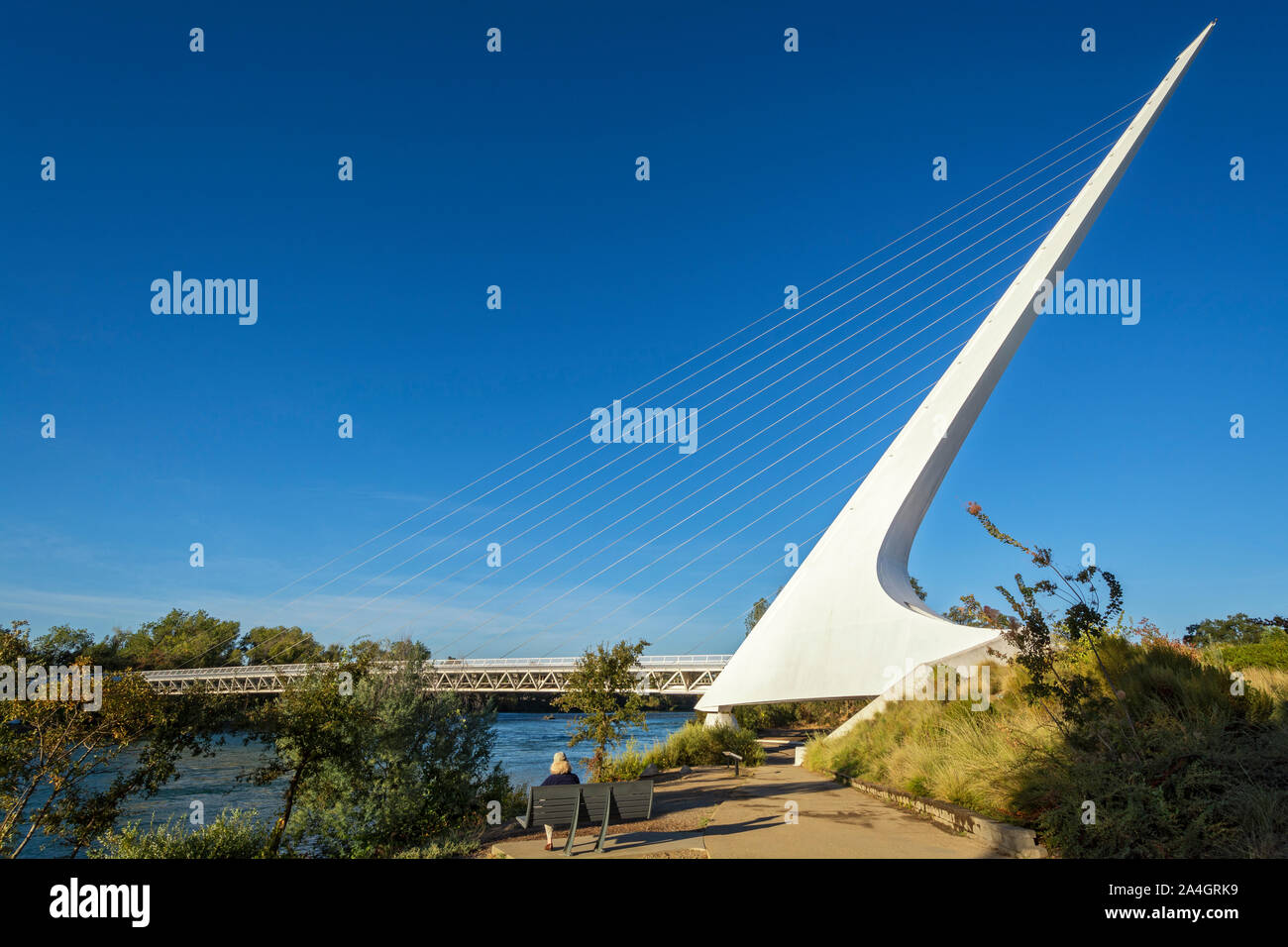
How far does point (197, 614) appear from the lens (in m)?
76.3

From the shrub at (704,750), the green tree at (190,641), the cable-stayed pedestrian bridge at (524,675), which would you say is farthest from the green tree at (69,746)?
the green tree at (190,641)

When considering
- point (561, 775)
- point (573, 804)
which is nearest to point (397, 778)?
point (561, 775)

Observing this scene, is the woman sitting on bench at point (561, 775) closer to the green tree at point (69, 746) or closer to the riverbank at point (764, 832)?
the riverbank at point (764, 832)

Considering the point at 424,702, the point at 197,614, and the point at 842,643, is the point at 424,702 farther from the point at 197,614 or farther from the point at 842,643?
the point at 197,614

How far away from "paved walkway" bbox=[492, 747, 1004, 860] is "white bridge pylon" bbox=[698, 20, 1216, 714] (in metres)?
5.14

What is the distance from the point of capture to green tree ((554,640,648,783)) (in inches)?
530

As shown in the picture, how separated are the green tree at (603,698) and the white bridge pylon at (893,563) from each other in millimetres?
4459

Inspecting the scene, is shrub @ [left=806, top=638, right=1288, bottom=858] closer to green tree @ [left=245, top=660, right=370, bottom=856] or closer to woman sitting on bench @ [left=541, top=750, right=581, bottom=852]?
woman sitting on bench @ [left=541, top=750, right=581, bottom=852]

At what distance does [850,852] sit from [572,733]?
27.1 ft

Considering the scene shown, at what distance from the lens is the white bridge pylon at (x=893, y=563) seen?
1562 centimetres

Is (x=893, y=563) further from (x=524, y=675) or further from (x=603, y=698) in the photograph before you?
(x=524, y=675)

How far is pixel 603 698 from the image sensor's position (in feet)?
45.0

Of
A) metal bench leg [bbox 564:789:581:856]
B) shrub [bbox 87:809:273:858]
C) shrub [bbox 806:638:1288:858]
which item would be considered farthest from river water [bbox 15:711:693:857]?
shrub [bbox 806:638:1288:858]
